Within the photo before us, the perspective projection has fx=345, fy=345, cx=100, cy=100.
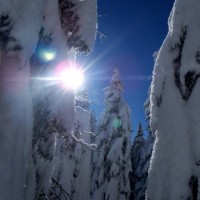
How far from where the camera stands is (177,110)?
984 centimetres

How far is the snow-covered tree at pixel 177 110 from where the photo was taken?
9.05m

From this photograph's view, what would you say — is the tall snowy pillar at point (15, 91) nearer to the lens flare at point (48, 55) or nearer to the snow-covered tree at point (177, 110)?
the lens flare at point (48, 55)

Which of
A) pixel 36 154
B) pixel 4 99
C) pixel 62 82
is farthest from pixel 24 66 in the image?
pixel 36 154

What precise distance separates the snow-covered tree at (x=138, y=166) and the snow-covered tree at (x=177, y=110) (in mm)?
28363

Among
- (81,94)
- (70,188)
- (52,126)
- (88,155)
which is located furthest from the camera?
(88,155)

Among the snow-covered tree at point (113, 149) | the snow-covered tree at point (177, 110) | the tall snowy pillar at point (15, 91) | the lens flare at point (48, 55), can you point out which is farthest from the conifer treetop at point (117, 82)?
the tall snowy pillar at point (15, 91)

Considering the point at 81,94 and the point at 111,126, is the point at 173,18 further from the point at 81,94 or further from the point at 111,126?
the point at 111,126

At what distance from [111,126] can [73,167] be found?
19.3ft

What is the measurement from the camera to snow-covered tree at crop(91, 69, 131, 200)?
102 ft

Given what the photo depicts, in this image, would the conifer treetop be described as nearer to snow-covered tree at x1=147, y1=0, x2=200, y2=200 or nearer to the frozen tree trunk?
snow-covered tree at x1=147, y1=0, x2=200, y2=200

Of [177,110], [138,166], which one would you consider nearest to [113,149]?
[138,166]

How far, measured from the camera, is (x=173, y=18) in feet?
35.9

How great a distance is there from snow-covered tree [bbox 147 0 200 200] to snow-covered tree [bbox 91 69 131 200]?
69.3 ft

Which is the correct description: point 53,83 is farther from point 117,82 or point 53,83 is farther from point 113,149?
point 117,82
